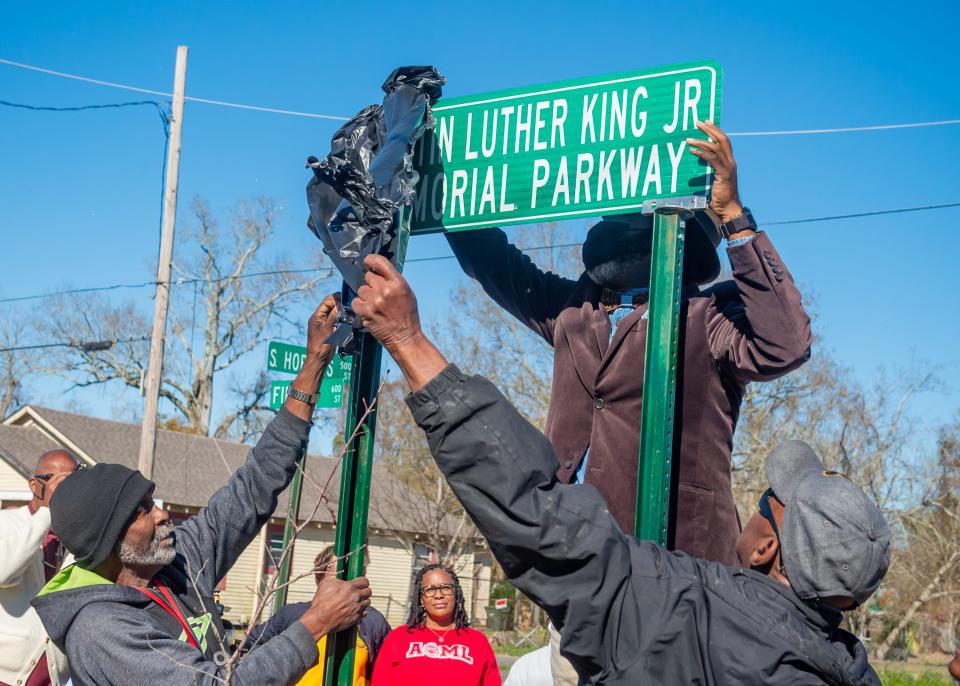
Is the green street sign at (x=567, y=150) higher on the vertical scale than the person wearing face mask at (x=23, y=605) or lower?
higher

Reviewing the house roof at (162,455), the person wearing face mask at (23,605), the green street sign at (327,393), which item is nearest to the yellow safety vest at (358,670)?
the person wearing face mask at (23,605)

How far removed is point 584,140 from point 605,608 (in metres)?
1.78

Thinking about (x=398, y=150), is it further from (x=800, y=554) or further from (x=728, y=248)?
(x=800, y=554)

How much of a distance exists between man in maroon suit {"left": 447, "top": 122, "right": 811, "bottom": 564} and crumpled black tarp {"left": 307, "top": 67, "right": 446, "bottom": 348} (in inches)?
23.5

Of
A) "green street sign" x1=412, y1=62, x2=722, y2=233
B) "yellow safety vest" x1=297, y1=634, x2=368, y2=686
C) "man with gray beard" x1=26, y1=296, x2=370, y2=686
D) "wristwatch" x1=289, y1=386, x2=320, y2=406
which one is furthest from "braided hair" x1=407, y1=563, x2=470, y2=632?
"green street sign" x1=412, y1=62, x2=722, y2=233

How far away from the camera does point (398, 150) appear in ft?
9.87

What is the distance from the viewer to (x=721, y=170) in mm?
2773

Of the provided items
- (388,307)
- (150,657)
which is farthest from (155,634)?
(388,307)

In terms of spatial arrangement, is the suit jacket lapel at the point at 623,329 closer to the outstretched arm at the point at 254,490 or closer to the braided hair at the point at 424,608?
the outstretched arm at the point at 254,490

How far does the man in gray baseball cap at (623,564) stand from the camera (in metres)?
1.63

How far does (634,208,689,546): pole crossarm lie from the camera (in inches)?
106

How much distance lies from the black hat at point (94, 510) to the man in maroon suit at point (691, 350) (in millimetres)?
1415

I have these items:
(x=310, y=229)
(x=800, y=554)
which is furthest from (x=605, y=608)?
(x=310, y=229)

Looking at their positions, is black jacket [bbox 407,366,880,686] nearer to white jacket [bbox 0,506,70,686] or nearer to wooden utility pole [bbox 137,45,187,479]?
white jacket [bbox 0,506,70,686]
